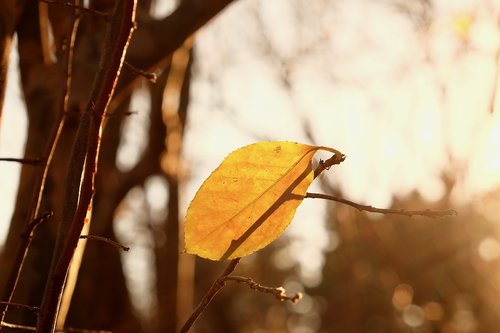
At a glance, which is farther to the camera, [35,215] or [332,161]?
[35,215]

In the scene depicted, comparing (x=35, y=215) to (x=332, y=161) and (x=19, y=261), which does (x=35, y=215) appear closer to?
(x=19, y=261)

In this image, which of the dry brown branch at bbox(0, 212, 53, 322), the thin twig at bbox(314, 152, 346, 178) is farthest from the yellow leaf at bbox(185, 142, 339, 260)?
the dry brown branch at bbox(0, 212, 53, 322)

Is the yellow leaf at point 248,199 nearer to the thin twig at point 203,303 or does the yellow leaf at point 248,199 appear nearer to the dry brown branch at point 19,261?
the thin twig at point 203,303

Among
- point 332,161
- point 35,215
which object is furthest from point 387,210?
point 35,215

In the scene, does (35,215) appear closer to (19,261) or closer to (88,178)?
(19,261)

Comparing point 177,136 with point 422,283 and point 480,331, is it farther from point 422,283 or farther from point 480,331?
point 480,331

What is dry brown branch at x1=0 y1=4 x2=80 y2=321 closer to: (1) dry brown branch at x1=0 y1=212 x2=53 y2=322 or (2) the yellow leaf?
(1) dry brown branch at x1=0 y1=212 x2=53 y2=322

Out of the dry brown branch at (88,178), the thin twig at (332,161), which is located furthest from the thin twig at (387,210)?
the dry brown branch at (88,178)

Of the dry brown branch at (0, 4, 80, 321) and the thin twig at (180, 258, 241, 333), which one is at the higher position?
the dry brown branch at (0, 4, 80, 321)

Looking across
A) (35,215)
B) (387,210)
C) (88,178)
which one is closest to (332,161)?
(387,210)

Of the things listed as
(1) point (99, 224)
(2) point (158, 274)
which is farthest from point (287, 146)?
(2) point (158, 274)
